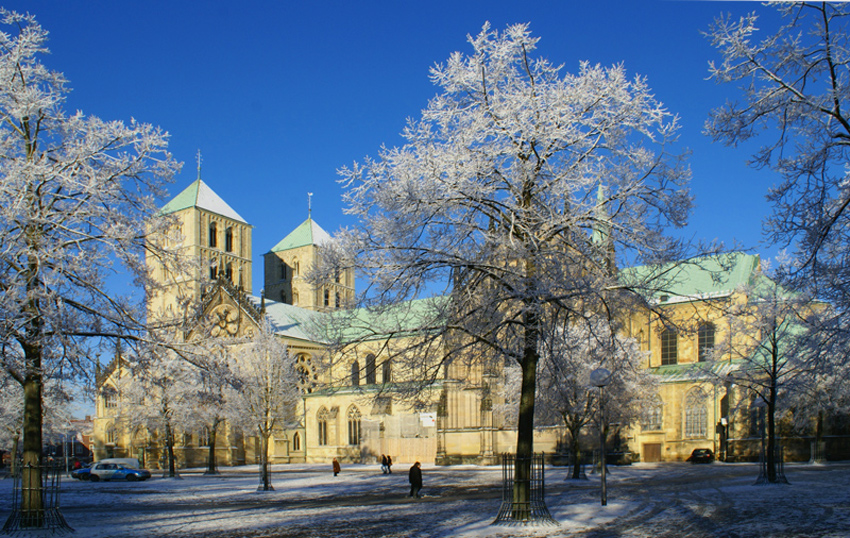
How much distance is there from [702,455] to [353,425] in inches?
1123

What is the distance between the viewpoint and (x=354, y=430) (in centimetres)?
6303

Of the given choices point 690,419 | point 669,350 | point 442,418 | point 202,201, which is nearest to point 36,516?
point 442,418

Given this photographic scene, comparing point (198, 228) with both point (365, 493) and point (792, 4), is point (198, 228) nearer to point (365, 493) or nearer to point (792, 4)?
point (365, 493)

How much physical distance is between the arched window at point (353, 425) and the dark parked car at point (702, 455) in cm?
2734

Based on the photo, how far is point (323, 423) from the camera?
214 feet

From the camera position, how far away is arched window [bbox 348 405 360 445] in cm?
6288

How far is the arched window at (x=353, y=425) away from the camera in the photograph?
6288 centimetres

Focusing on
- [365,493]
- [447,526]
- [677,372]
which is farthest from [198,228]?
[447,526]

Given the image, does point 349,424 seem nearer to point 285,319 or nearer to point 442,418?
point 442,418

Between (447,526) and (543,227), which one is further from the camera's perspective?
(447,526)

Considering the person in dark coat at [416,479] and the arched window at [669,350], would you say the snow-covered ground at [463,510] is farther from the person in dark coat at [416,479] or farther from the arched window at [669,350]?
the arched window at [669,350]

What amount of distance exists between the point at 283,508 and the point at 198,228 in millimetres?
72085

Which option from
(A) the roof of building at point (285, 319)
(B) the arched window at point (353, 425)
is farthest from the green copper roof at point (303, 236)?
(B) the arched window at point (353, 425)

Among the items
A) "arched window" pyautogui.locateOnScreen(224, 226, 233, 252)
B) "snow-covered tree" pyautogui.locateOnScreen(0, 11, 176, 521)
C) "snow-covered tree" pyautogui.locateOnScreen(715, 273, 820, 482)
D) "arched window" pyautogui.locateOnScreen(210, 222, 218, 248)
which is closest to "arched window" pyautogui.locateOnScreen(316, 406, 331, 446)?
"arched window" pyautogui.locateOnScreen(210, 222, 218, 248)
